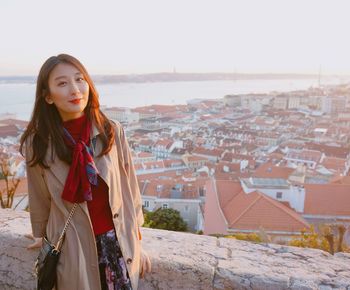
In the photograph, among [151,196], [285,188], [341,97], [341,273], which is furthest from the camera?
[341,97]

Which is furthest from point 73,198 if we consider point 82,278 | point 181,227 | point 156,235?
point 181,227

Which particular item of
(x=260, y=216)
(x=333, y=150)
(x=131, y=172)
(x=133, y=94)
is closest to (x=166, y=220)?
(x=260, y=216)

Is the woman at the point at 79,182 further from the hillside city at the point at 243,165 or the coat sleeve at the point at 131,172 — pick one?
the hillside city at the point at 243,165

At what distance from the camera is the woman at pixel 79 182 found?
1.01 m

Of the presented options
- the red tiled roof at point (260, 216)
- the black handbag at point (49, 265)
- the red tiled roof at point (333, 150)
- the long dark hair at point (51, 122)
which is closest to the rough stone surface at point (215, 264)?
the black handbag at point (49, 265)

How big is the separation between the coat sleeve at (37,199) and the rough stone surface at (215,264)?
0.78ft

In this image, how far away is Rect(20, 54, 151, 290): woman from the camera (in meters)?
1.01

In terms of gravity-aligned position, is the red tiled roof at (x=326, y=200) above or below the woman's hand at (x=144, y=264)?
below

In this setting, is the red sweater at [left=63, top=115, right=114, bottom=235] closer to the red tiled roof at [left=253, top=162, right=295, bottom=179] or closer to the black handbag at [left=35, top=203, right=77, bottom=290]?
the black handbag at [left=35, top=203, right=77, bottom=290]

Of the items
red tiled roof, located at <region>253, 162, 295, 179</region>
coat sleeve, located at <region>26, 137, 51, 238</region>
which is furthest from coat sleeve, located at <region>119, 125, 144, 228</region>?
red tiled roof, located at <region>253, 162, 295, 179</region>

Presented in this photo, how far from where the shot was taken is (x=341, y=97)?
176 feet

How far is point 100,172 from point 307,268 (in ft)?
2.24

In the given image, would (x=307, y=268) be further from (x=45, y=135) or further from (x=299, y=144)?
(x=299, y=144)

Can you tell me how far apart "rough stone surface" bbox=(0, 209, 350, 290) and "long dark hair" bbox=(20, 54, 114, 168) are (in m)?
0.41
